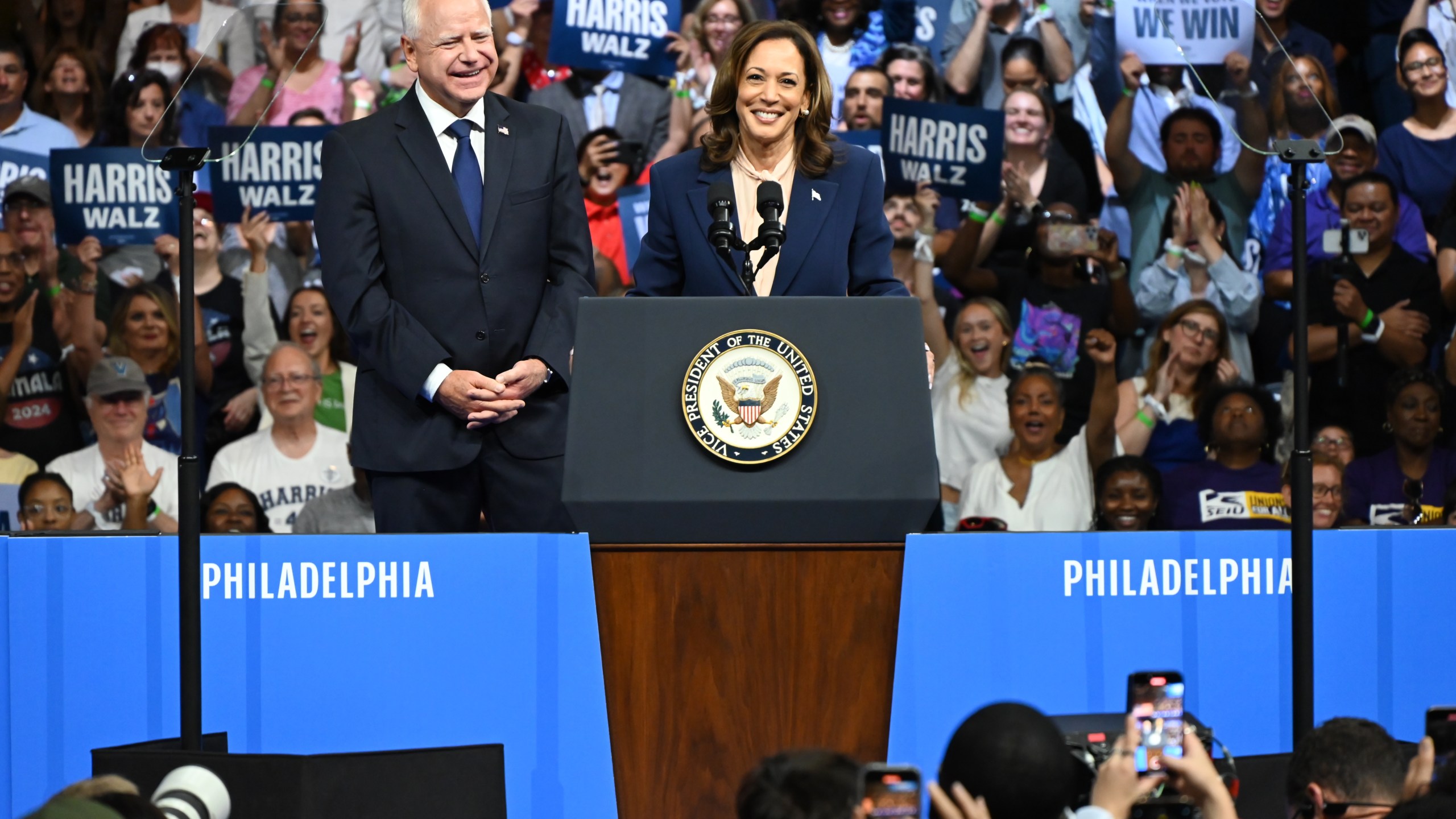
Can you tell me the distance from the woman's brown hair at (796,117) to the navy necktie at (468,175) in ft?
1.41

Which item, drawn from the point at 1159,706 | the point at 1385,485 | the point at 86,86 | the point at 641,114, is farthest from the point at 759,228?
the point at 86,86

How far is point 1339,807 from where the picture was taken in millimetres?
1788

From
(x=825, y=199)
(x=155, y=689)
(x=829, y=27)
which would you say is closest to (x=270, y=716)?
(x=155, y=689)

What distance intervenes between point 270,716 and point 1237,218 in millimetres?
3341

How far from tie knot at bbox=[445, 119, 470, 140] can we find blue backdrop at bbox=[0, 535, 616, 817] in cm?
75

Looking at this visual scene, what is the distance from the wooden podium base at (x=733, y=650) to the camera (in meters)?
2.04

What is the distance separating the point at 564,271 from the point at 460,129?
11.6 inches

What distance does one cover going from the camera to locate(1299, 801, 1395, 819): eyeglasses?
5.86 ft

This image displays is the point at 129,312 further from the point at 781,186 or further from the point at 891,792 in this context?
the point at 891,792

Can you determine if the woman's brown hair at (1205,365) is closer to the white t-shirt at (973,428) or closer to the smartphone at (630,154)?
the white t-shirt at (973,428)

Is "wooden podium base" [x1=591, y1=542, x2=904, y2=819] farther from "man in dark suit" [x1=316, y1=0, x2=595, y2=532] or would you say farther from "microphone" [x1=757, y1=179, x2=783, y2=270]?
"man in dark suit" [x1=316, y1=0, x2=595, y2=532]

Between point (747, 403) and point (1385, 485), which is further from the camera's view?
point (1385, 485)

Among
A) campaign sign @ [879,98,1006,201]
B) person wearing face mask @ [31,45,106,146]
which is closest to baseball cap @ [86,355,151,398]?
person wearing face mask @ [31,45,106,146]

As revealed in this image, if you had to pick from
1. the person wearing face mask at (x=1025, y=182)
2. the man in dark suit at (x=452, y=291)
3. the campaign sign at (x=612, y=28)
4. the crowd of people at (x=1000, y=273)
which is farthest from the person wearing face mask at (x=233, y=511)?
the person wearing face mask at (x=1025, y=182)
